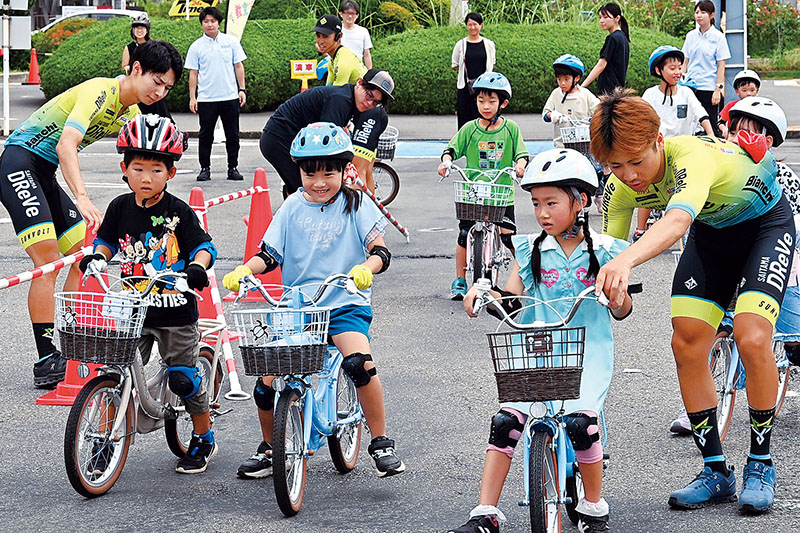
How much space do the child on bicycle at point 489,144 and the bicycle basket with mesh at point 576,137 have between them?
7.56 ft

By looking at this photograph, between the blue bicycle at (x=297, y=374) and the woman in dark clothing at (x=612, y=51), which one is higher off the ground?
the woman in dark clothing at (x=612, y=51)

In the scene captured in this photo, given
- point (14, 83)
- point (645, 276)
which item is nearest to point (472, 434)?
point (645, 276)

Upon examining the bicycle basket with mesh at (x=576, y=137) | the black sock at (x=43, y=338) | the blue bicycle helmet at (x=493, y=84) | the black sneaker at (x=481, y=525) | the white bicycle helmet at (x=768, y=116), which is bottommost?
the black sneaker at (x=481, y=525)

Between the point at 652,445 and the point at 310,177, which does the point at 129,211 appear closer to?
the point at 310,177

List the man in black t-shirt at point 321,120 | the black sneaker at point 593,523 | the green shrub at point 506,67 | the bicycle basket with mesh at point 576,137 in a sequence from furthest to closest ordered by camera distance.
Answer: the green shrub at point 506,67, the bicycle basket with mesh at point 576,137, the man in black t-shirt at point 321,120, the black sneaker at point 593,523

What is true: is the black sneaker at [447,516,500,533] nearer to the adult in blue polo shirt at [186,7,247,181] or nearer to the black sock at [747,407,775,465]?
the black sock at [747,407,775,465]

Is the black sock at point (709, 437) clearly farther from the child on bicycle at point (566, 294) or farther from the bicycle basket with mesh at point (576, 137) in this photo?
the bicycle basket with mesh at point (576, 137)

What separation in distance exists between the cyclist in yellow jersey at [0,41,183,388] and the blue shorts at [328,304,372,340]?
199 centimetres

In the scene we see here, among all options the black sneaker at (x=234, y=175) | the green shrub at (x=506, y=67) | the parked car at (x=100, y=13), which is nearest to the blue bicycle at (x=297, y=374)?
the black sneaker at (x=234, y=175)

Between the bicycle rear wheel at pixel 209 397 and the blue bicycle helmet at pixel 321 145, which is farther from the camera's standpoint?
Result: the bicycle rear wheel at pixel 209 397

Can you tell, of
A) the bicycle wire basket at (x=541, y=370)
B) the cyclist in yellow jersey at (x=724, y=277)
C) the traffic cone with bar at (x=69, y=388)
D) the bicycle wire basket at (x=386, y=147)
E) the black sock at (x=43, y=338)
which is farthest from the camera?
the bicycle wire basket at (x=386, y=147)

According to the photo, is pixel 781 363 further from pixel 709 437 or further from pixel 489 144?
pixel 489 144

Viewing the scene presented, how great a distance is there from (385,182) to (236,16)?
8202 millimetres

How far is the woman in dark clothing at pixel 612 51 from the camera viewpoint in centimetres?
1552
